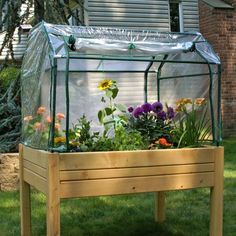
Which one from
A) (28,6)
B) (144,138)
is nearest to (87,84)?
(144,138)

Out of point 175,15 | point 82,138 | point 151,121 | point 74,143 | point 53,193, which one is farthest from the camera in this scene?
point 175,15

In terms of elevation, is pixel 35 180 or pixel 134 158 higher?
pixel 134 158

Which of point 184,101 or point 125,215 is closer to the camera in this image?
point 184,101

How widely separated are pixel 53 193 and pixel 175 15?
12.2 meters

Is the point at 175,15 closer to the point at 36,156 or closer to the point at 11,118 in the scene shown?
the point at 11,118

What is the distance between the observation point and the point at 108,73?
5355 mm

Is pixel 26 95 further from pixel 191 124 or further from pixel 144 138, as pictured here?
pixel 191 124

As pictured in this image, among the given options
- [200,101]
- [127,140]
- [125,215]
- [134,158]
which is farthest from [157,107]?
[125,215]

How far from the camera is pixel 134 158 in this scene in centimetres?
393

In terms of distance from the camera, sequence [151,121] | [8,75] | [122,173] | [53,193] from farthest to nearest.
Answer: [8,75]
[151,121]
[122,173]
[53,193]

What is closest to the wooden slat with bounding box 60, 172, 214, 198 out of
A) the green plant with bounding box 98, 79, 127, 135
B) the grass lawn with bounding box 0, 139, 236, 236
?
the green plant with bounding box 98, 79, 127, 135

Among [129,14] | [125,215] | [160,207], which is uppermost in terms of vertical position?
[129,14]

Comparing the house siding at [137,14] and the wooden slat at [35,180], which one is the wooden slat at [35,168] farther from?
the house siding at [137,14]

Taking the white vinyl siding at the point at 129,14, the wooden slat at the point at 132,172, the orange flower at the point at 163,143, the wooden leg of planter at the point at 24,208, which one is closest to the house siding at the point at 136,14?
the white vinyl siding at the point at 129,14
